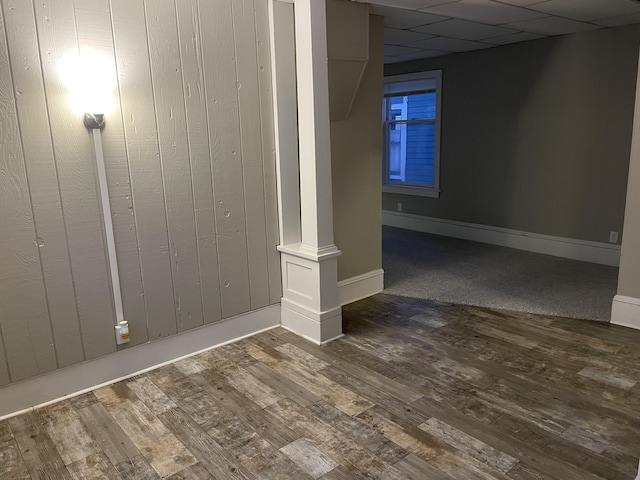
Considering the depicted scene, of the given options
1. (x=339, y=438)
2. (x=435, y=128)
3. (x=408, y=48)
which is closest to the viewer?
(x=339, y=438)

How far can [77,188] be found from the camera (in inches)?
97.0

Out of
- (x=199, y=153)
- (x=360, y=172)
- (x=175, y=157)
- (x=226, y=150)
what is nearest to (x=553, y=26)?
(x=360, y=172)

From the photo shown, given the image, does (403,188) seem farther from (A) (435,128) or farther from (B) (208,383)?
(B) (208,383)

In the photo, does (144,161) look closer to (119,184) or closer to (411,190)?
(119,184)

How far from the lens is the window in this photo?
5992 mm

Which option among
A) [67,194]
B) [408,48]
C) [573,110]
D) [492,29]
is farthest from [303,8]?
[573,110]

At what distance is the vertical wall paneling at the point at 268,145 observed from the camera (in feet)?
9.86

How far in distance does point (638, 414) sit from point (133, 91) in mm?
2990

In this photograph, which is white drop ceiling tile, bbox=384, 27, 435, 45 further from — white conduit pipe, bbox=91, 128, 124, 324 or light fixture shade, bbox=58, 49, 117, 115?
white conduit pipe, bbox=91, 128, 124, 324

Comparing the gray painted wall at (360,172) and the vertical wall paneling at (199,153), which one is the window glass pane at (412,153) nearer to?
the gray painted wall at (360,172)

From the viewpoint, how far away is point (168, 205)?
9.16 feet

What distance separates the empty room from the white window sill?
6.40 feet

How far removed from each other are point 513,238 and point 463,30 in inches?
91.0

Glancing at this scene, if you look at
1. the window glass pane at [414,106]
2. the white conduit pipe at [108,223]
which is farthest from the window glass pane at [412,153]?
the white conduit pipe at [108,223]
